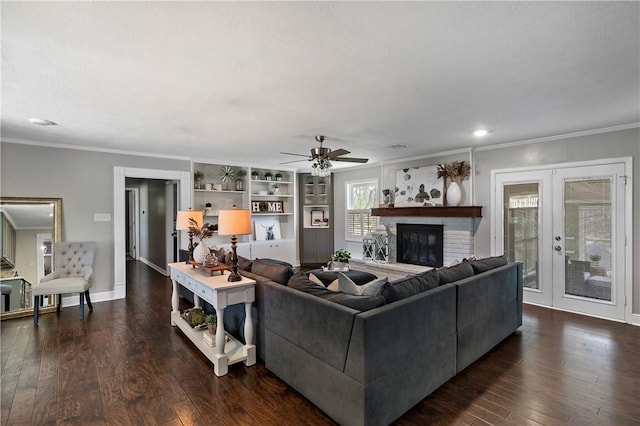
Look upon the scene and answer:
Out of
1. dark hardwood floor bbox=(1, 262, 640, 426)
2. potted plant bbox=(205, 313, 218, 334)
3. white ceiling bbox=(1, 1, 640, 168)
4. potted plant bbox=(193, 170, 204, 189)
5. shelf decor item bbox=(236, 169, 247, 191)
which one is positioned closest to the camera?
white ceiling bbox=(1, 1, 640, 168)

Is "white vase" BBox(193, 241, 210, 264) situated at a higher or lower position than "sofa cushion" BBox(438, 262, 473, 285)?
higher

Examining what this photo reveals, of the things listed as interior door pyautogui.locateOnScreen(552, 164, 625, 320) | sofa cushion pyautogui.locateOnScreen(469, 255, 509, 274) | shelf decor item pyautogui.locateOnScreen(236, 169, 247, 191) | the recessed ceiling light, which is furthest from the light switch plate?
interior door pyautogui.locateOnScreen(552, 164, 625, 320)

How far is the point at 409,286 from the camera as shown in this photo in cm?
235

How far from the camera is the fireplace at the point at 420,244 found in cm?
561

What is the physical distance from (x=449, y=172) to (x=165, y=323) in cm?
487

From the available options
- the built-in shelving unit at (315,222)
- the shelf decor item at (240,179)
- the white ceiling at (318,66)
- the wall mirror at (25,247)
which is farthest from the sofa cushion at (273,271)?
the built-in shelving unit at (315,222)

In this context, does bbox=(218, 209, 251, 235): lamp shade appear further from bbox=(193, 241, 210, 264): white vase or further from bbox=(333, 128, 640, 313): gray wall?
bbox=(333, 128, 640, 313): gray wall

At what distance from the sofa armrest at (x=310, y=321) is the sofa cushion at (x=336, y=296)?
62mm

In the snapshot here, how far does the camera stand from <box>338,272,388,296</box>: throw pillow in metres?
2.23

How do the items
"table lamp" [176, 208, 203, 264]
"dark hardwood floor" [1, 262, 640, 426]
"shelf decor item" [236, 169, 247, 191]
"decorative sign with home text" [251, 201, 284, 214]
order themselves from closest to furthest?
"dark hardwood floor" [1, 262, 640, 426]
"table lamp" [176, 208, 203, 264]
"shelf decor item" [236, 169, 247, 191]
"decorative sign with home text" [251, 201, 284, 214]

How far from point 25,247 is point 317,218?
5377 mm

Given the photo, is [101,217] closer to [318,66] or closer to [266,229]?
[266,229]

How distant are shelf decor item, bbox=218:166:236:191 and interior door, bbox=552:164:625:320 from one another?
5752mm

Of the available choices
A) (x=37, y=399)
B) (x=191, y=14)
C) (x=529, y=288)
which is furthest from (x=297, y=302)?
(x=529, y=288)
